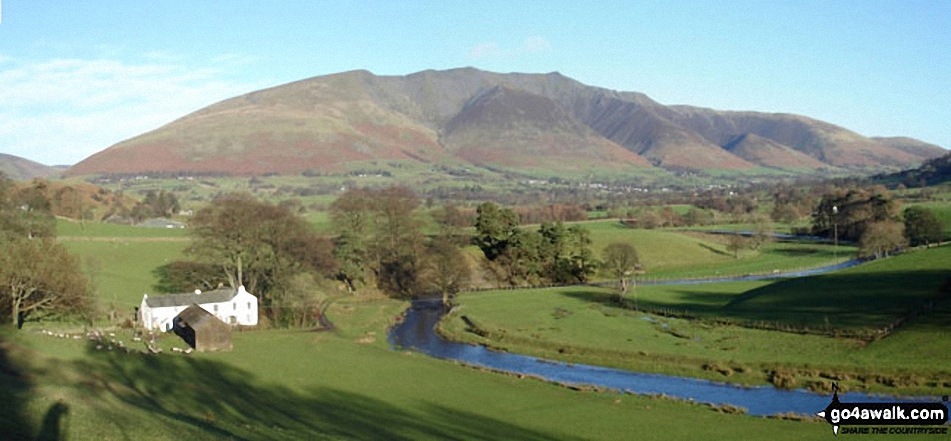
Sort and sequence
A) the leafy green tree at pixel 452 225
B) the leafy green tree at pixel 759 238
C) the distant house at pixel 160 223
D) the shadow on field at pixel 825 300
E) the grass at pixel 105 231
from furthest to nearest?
the distant house at pixel 160 223 < the leafy green tree at pixel 759 238 < the leafy green tree at pixel 452 225 < the grass at pixel 105 231 < the shadow on field at pixel 825 300

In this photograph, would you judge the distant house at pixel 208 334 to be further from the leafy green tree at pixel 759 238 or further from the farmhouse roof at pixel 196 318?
the leafy green tree at pixel 759 238

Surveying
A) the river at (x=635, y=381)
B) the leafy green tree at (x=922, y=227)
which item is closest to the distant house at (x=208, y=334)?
the river at (x=635, y=381)

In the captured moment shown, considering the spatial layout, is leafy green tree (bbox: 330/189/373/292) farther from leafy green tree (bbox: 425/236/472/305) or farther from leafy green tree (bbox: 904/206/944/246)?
leafy green tree (bbox: 904/206/944/246)

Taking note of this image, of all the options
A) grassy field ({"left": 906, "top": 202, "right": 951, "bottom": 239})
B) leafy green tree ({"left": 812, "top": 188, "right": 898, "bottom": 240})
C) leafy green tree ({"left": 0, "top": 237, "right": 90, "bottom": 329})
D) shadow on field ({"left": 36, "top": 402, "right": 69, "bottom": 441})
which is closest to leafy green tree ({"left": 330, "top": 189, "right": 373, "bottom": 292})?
leafy green tree ({"left": 0, "top": 237, "right": 90, "bottom": 329})

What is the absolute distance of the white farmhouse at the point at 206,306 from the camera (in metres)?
55.5

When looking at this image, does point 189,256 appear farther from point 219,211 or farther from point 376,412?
point 376,412

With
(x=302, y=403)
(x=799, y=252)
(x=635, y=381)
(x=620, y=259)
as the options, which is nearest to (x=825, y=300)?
(x=635, y=381)

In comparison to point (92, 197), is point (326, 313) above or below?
below

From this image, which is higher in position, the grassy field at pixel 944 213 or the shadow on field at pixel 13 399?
the grassy field at pixel 944 213

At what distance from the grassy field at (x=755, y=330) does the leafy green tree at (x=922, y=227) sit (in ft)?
121

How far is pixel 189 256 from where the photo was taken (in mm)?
76875

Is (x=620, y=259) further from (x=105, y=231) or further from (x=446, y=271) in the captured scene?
(x=105, y=231)

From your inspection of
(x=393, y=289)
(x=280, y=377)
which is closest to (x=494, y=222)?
(x=393, y=289)

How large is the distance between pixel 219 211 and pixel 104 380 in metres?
42.2
